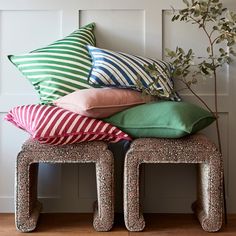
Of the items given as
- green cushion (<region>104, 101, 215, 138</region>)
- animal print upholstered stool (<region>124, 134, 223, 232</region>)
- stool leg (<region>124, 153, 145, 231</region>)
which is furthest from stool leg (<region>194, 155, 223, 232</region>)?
stool leg (<region>124, 153, 145, 231</region>)

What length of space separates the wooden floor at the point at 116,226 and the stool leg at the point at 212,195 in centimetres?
6

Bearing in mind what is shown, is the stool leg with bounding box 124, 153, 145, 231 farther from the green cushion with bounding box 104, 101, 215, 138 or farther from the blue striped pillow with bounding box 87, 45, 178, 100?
the blue striped pillow with bounding box 87, 45, 178, 100

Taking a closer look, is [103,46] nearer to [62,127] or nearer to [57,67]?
[57,67]

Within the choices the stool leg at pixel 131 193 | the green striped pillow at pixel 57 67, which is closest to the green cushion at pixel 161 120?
the stool leg at pixel 131 193

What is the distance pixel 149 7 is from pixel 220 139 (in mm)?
784

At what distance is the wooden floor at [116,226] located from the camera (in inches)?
75.8

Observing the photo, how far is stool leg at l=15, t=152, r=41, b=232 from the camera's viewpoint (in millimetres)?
1854

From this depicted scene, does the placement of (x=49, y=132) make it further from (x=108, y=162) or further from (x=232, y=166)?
(x=232, y=166)

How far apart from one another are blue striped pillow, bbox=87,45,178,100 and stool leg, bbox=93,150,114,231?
364 mm

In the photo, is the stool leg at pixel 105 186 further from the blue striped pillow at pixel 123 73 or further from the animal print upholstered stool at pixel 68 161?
the blue striped pillow at pixel 123 73

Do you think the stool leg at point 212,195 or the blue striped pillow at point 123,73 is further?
the blue striped pillow at point 123,73

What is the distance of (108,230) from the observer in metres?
1.92

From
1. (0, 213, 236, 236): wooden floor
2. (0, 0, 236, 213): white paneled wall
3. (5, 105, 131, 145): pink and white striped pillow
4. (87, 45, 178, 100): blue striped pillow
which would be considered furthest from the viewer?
(0, 0, 236, 213): white paneled wall

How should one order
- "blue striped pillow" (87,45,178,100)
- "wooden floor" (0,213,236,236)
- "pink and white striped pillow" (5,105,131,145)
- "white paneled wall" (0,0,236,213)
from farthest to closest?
"white paneled wall" (0,0,236,213), "blue striped pillow" (87,45,178,100), "wooden floor" (0,213,236,236), "pink and white striped pillow" (5,105,131,145)
